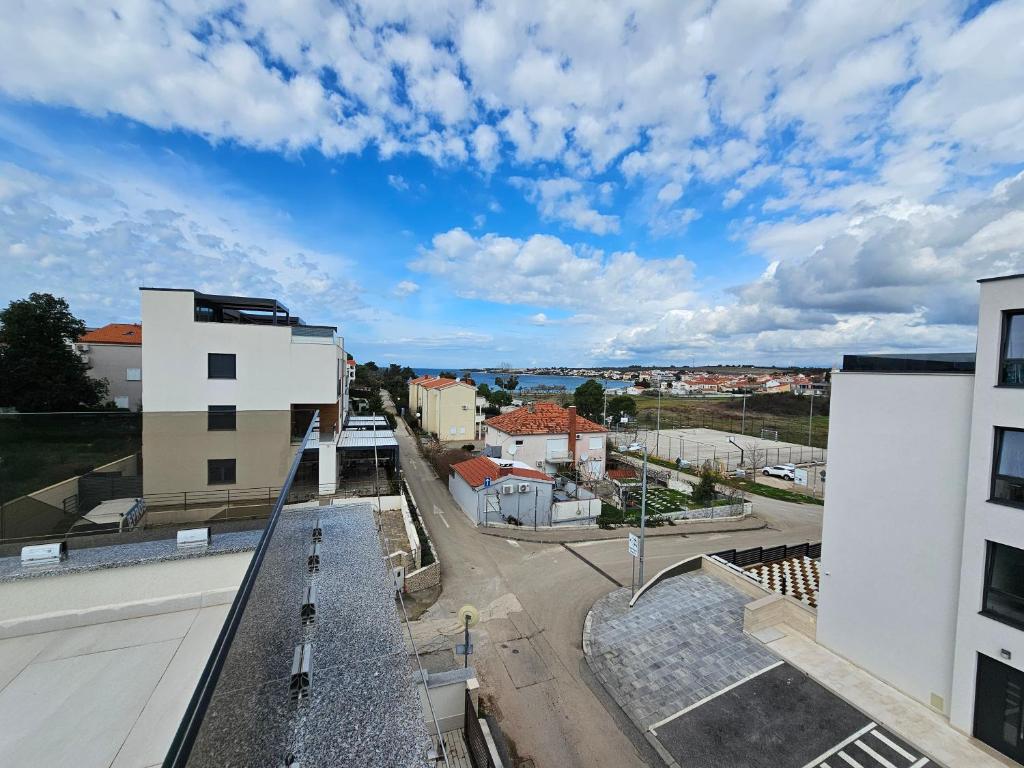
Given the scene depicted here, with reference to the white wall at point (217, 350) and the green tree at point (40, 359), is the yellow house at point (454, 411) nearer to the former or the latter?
the white wall at point (217, 350)

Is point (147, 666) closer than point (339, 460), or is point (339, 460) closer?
point (147, 666)

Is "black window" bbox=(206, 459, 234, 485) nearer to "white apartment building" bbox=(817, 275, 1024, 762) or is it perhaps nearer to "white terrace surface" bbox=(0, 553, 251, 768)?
"white terrace surface" bbox=(0, 553, 251, 768)

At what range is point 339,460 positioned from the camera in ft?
67.4

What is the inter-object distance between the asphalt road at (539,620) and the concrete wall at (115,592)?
520cm

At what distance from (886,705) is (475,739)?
7631mm

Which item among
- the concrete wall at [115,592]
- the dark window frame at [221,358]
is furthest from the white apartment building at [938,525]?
the dark window frame at [221,358]

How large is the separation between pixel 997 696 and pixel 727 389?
107186mm

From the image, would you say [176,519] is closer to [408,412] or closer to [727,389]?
[408,412]

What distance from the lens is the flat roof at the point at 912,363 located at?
7875mm

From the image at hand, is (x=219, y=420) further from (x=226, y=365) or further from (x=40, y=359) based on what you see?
(x=40, y=359)

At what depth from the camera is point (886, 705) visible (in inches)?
314

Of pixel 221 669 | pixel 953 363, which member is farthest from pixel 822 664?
pixel 221 669

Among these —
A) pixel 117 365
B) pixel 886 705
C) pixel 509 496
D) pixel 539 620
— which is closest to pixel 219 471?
pixel 539 620

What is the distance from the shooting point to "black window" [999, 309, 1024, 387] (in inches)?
272
